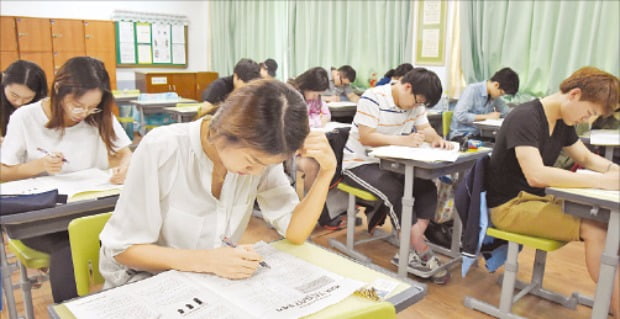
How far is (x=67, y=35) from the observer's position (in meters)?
7.28

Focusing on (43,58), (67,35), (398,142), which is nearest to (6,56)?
(43,58)

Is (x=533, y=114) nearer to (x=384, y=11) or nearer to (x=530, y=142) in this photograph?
(x=530, y=142)

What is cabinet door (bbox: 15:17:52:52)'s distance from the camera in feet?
22.7

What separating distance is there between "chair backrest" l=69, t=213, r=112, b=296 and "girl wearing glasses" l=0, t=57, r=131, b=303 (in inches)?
19.9

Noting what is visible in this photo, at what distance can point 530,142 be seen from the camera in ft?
7.14

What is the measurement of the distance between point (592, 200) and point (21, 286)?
7.32 feet

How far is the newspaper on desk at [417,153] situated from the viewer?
2.50 m

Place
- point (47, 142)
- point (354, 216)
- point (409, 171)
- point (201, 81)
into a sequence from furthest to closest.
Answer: point (201, 81) → point (354, 216) → point (409, 171) → point (47, 142)

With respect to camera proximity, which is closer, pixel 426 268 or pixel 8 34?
pixel 426 268

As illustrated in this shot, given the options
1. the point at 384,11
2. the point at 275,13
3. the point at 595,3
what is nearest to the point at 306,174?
the point at 595,3

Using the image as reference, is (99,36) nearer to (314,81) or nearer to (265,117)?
(314,81)

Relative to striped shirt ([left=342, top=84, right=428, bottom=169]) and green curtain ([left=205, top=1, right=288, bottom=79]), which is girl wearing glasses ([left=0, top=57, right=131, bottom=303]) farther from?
green curtain ([left=205, top=1, right=288, bottom=79])

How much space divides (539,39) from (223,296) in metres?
4.65

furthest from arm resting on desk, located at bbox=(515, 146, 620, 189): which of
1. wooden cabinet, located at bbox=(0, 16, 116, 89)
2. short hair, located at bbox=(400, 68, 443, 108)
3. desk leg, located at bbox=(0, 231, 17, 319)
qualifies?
wooden cabinet, located at bbox=(0, 16, 116, 89)
